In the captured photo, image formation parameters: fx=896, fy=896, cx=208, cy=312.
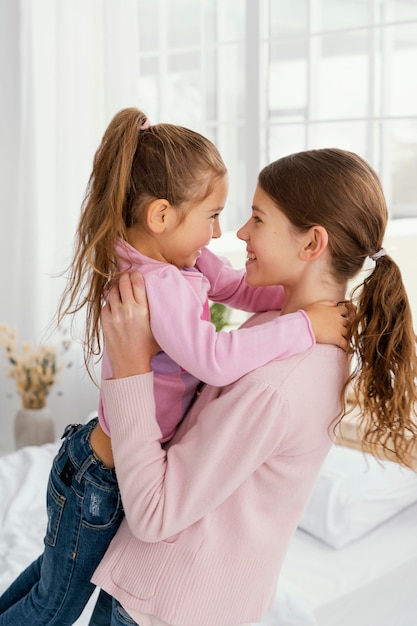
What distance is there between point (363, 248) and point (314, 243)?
8 centimetres

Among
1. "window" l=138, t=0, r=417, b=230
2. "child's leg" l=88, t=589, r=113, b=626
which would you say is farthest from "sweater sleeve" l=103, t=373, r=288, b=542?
"window" l=138, t=0, r=417, b=230

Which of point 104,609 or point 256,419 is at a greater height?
point 256,419

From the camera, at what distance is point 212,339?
51.4 inches

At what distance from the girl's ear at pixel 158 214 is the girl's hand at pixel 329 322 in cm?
26

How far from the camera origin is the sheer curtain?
405 centimetres

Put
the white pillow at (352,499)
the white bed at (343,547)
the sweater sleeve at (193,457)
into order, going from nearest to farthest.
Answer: the sweater sleeve at (193,457) → the white bed at (343,547) → the white pillow at (352,499)

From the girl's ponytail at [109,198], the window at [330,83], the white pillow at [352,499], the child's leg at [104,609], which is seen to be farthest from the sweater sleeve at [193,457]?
the window at [330,83]

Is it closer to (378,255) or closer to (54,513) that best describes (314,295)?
(378,255)

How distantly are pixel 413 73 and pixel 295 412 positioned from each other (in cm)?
210

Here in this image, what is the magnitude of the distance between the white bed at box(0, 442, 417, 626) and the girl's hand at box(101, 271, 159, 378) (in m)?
0.98

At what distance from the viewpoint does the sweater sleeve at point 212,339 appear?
4.25ft

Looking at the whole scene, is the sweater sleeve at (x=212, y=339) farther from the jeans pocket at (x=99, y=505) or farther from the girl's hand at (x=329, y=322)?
the jeans pocket at (x=99, y=505)

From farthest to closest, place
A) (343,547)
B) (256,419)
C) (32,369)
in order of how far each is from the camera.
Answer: (32,369)
(343,547)
(256,419)

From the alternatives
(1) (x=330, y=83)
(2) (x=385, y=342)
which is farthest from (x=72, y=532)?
(1) (x=330, y=83)
